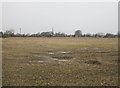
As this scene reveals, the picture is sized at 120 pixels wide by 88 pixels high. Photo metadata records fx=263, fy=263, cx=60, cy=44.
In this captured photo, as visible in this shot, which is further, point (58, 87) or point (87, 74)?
point (87, 74)

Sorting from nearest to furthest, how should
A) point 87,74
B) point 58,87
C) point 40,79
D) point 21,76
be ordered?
point 58,87 → point 40,79 → point 21,76 → point 87,74

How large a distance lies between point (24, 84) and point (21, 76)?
98.9 inches

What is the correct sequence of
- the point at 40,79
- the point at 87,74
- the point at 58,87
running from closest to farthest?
1. the point at 58,87
2. the point at 40,79
3. the point at 87,74

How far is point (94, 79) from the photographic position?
1636cm

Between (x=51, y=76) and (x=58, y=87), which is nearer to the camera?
(x=58, y=87)

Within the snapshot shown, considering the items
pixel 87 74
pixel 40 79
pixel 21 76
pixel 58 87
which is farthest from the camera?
pixel 87 74

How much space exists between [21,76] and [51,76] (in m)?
1.95

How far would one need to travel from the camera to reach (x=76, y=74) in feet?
59.5

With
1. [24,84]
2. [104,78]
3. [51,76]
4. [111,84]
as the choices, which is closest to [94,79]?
[104,78]

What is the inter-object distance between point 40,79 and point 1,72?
393 cm

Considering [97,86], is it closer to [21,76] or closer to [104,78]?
[104,78]

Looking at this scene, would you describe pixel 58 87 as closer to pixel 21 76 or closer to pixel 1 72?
pixel 21 76

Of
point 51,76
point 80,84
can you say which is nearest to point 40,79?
point 51,76

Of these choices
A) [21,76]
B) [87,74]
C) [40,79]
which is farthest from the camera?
[87,74]
